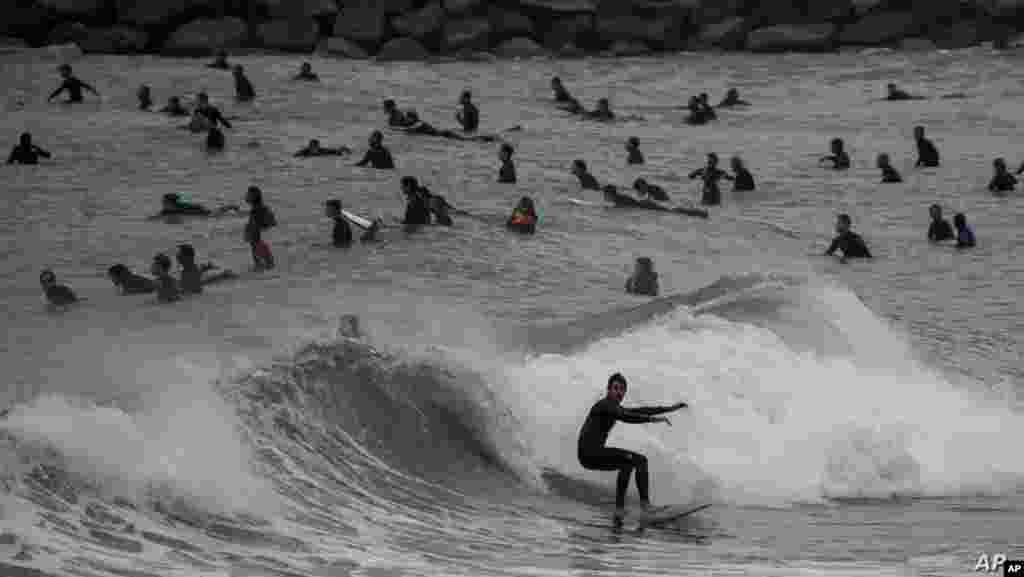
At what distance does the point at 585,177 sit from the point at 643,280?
27.0 feet

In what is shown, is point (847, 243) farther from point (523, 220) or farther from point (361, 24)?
point (361, 24)

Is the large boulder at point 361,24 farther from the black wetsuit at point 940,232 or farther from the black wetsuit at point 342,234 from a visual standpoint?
the black wetsuit at point 342,234

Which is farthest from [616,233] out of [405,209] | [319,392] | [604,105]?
[319,392]

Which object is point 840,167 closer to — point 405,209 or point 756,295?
point 405,209

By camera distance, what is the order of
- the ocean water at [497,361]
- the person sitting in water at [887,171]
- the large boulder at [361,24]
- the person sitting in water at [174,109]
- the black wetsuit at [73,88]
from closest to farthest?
the ocean water at [497,361], the person sitting in water at [887,171], the person sitting in water at [174,109], the black wetsuit at [73,88], the large boulder at [361,24]

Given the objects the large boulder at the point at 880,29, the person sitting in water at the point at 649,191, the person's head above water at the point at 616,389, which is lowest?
the person sitting in water at the point at 649,191

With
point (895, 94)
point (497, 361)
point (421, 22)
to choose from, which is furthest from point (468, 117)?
point (497, 361)

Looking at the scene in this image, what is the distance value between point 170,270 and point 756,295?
309 inches

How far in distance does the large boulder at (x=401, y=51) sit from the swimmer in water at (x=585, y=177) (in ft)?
55.1

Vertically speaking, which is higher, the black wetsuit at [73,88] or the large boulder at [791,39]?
the large boulder at [791,39]

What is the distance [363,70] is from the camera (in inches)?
1889

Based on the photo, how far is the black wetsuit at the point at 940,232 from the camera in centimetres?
3069

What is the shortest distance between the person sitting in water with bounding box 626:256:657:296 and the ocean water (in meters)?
0.20

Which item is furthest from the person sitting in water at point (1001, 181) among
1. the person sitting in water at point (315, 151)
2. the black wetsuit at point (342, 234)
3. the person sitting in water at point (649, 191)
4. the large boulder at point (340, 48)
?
the large boulder at point (340, 48)
